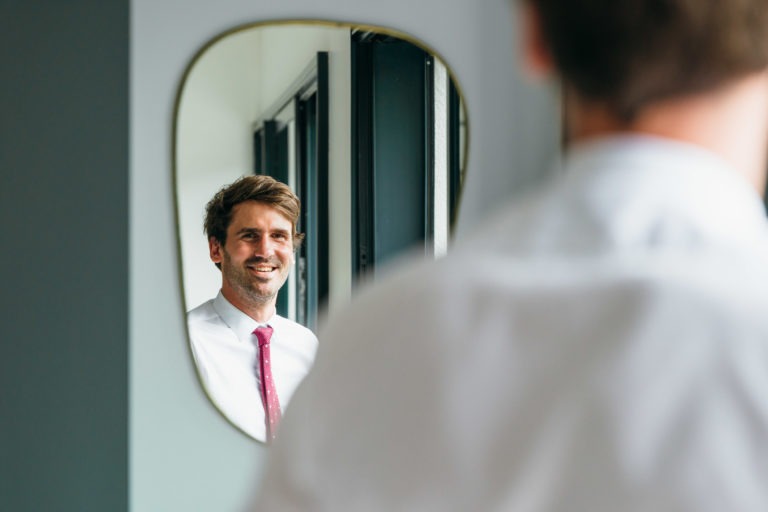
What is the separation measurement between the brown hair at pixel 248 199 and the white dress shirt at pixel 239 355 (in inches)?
3.7

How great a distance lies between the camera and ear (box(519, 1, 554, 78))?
1.11 ft

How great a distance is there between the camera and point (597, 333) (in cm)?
28

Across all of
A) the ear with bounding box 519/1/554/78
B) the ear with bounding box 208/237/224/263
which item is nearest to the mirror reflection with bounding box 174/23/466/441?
the ear with bounding box 208/237/224/263

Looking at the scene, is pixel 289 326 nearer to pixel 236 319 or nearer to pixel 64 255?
pixel 236 319

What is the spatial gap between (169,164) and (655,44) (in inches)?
38.7

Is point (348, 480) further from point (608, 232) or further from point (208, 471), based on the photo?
point (208, 471)

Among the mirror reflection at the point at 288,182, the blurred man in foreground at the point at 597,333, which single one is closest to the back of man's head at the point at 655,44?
the blurred man in foreground at the point at 597,333

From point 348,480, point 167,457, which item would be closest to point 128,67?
point 167,457

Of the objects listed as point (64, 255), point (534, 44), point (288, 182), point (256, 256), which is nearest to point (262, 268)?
point (256, 256)

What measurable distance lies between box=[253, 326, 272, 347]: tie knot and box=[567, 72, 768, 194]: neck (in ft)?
3.08

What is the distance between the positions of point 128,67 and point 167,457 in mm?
517

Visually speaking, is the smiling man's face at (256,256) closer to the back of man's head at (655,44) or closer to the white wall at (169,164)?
the white wall at (169,164)

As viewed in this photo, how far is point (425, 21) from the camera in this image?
127cm

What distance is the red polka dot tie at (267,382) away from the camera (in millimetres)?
1241
